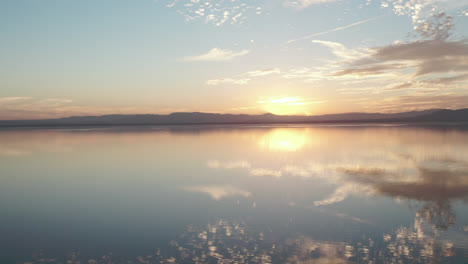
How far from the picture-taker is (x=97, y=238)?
941 centimetres

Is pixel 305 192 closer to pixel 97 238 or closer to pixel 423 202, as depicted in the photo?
pixel 423 202

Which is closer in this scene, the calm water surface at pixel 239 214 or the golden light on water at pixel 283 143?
the calm water surface at pixel 239 214

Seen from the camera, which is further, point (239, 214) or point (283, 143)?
point (283, 143)

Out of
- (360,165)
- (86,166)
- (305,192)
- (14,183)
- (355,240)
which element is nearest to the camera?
(355,240)

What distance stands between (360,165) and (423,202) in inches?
396

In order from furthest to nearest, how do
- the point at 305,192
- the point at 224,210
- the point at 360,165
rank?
the point at 360,165 → the point at 305,192 → the point at 224,210

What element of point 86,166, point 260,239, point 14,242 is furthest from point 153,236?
point 86,166

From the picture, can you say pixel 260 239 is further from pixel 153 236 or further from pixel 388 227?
pixel 388 227

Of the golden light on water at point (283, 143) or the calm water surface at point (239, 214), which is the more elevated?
the golden light on water at point (283, 143)

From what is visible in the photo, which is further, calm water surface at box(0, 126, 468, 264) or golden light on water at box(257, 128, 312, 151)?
golden light on water at box(257, 128, 312, 151)

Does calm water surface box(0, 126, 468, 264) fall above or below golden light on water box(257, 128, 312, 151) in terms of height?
below

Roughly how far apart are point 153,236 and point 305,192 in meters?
7.86

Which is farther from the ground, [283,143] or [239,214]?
[283,143]

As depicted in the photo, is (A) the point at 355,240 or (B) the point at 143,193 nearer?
(A) the point at 355,240
